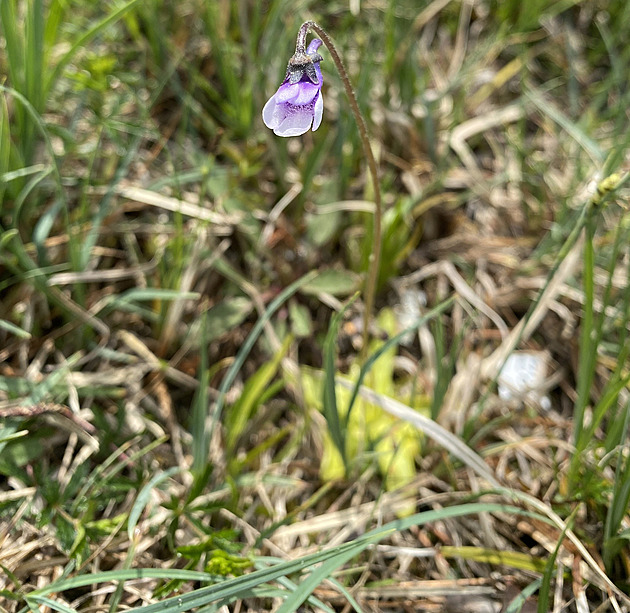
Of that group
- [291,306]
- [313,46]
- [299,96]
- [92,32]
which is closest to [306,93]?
[299,96]

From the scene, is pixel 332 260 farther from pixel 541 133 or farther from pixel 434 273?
pixel 541 133

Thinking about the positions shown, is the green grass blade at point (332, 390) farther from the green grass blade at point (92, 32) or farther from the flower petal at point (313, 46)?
the green grass blade at point (92, 32)

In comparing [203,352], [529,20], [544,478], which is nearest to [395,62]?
[529,20]

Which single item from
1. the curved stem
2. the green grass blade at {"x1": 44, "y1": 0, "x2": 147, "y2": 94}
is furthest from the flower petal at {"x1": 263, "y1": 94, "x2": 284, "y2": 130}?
the green grass blade at {"x1": 44, "y1": 0, "x2": 147, "y2": 94}

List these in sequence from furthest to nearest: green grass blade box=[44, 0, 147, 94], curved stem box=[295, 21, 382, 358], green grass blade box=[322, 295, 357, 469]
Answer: green grass blade box=[44, 0, 147, 94]
green grass blade box=[322, 295, 357, 469]
curved stem box=[295, 21, 382, 358]

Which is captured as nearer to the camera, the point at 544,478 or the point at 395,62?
the point at 544,478

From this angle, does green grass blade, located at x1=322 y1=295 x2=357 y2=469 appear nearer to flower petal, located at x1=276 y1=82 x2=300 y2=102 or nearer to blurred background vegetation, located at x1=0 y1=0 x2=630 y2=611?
blurred background vegetation, located at x1=0 y1=0 x2=630 y2=611

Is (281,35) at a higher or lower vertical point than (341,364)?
higher

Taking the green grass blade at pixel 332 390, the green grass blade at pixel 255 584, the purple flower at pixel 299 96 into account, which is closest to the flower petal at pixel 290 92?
the purple flower at pixel 299 96

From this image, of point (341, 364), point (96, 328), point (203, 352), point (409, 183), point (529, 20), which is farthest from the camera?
point (529, 20)
